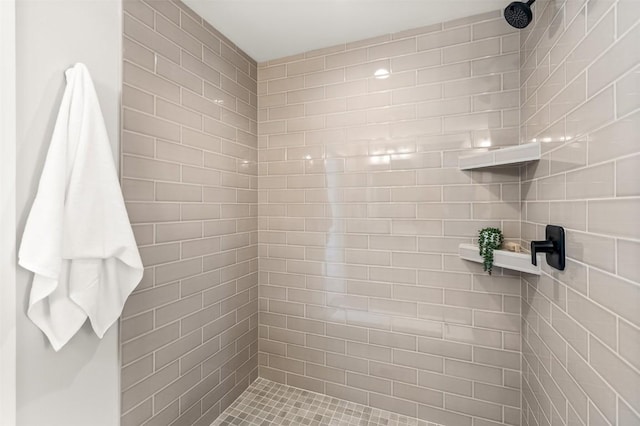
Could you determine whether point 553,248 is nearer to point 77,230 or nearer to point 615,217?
point 615,217

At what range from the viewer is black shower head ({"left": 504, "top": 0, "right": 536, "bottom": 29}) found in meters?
1.00

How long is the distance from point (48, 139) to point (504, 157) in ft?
5.09

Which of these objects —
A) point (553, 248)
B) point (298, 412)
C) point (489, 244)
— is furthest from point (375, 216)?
point (298, 412)

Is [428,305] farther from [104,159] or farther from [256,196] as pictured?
[104,159]

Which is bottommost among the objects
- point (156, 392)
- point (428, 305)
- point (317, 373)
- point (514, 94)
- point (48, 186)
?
point (317, 373)

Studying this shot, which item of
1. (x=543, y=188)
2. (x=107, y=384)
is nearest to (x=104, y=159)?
(x=107, y=384)

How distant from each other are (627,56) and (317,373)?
1.80 meters

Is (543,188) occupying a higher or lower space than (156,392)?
higher

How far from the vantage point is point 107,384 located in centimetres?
101

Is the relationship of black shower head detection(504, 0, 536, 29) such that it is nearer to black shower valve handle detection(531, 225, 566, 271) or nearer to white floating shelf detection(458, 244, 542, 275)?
black shower valve handle detection(531, 225, 566, 271)

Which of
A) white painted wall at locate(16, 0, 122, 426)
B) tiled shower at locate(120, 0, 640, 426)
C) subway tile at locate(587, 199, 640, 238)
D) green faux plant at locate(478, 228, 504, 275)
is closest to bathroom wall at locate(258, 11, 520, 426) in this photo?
tiled shower at locate(120, 0, 640, 426)

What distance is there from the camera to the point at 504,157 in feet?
3.81

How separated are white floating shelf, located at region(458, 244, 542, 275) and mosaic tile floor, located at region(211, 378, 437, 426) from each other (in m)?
0.90

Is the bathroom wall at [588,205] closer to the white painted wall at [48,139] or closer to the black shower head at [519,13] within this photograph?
the black shower head at [519,13]
